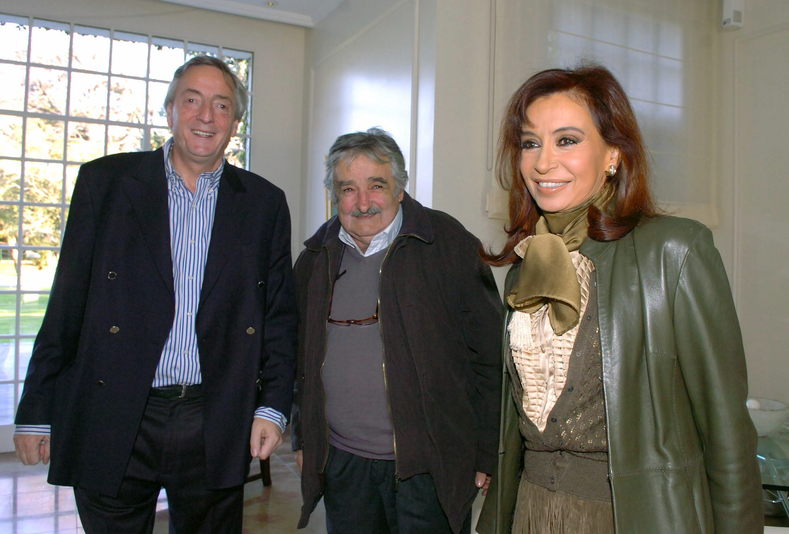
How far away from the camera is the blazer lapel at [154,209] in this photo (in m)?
1.55

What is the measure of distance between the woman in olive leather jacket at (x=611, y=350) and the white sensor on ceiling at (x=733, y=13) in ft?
10.8

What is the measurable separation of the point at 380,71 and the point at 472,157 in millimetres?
911

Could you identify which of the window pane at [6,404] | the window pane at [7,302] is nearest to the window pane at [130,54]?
the window pane at [7,302]

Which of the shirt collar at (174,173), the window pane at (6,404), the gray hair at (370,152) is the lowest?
→ the window pane at (6,404)

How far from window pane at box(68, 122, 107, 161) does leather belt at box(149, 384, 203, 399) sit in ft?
10.6

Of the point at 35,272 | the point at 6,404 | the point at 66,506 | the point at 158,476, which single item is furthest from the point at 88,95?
the point at 158,476

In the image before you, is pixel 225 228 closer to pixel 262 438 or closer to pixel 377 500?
pixel 262 438

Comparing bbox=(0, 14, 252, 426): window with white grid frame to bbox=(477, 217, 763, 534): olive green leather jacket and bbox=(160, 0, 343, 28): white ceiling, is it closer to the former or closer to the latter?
bbox=(160, 0, 343, 28): white ceiling

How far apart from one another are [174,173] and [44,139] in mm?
3167

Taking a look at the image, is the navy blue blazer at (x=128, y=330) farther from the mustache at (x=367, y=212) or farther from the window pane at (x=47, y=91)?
the window pane at (x=47, y=91)

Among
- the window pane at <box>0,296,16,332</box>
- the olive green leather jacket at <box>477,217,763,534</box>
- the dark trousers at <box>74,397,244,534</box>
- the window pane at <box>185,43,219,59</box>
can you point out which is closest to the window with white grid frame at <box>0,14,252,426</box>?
the window pane at <box>0,296,16,332</box>

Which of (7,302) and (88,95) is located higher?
(88,95)

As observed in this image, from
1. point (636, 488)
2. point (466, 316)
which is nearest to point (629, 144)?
point (636, 488)

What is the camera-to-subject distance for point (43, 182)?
4.22 meters
